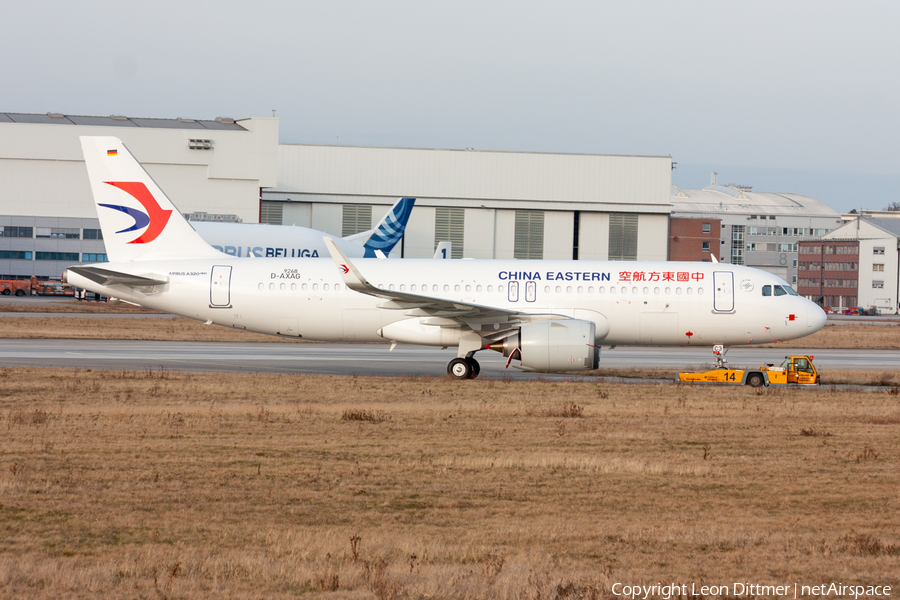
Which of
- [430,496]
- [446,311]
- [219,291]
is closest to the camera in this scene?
[430,496]

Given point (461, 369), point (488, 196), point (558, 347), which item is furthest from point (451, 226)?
point (558, 347)

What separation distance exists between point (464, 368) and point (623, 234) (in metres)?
60.4

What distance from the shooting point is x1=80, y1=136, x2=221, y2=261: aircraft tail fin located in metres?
27.4

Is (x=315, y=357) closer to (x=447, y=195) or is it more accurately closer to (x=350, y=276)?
(x=350, y=276)

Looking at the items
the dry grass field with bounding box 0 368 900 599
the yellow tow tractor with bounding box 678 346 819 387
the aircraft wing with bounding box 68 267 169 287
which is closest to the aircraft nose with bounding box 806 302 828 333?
the yellow tow tractor with bounding box 678 346 819 387

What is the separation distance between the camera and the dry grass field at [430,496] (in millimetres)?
7621

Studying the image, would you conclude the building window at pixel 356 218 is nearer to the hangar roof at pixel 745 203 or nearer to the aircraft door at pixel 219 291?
the aircraft door at pixel 219 291

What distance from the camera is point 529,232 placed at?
82.9 metres

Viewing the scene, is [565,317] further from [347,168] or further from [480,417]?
[347,168]

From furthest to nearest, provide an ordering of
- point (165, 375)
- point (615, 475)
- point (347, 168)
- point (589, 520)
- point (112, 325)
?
point (347, 168)
point (112, 325)
point (165, 375)
point (615, 475)
point (589, 520)

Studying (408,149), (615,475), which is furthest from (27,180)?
(615,475)

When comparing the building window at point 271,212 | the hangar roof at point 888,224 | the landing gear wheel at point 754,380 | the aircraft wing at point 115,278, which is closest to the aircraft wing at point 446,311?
the landing gear wheel at point 754,380

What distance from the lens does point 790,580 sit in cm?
767

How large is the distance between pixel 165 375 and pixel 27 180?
6065 centimetres
